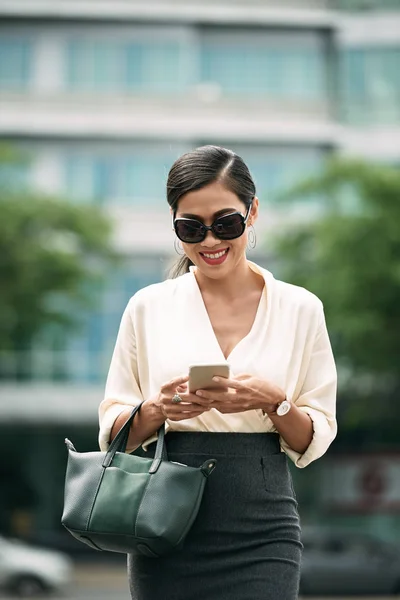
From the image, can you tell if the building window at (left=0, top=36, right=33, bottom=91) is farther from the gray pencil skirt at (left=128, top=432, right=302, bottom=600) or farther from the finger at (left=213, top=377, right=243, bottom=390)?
the finger at (left=213, top=377, right=243, bottom=390)

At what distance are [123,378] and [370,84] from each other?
84.9 ft

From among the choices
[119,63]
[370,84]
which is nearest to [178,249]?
[370,84]

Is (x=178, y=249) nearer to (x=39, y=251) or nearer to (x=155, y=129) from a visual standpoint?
(x=39, y=251)

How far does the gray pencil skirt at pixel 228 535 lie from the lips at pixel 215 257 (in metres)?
0.38

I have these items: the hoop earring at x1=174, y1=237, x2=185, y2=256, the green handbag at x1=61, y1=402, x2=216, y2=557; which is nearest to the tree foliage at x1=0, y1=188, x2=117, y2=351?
the hoop earring at x1=174, y1=237, x2=185, y2=256

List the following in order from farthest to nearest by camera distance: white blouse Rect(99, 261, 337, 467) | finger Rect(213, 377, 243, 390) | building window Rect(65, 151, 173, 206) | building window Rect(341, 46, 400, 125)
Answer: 1. building window Rect(65, 151, 173, 206)
2. building window Rect(341, 46, 400, 125)
3. white blouse Rect(99, 261, 337, 467)
4. finger Rect(213, 377, 243, 390)

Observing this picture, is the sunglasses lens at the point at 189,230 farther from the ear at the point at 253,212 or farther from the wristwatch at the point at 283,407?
the wristwatch at the point at 283,407

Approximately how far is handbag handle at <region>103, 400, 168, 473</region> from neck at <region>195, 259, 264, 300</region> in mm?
356

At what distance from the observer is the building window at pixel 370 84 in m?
27.8

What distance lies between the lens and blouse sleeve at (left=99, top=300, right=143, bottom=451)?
285 centimetres

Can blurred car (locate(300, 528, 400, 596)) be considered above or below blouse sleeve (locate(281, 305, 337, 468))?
below

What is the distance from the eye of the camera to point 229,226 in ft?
9.09

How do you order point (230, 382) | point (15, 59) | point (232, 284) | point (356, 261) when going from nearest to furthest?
point (230, 382)
point (232, 284)
point (356, 261)
point (15, 59)

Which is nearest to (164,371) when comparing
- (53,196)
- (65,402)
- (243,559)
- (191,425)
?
(191,425)
